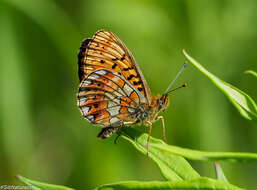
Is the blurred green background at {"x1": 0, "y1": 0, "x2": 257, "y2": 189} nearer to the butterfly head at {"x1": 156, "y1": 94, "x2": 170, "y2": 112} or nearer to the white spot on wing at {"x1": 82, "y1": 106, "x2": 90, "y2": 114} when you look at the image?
the butterfly head at {"x1": 156, "y1": 94, "x2": 170, "y2": 112}

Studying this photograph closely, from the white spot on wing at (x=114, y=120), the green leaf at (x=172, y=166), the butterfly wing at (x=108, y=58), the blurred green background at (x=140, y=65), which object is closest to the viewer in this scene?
the green leaf at (x=172, y=166)

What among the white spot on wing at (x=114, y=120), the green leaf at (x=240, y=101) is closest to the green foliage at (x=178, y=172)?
the green leaf at (x=240, y=101)

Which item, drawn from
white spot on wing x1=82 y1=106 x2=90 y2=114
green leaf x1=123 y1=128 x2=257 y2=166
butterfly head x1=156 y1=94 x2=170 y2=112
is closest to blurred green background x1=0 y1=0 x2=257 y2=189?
butterfly head x1=156 y1=94 x2=170 y2=112

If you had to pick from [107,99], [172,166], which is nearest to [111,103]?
[107,99]

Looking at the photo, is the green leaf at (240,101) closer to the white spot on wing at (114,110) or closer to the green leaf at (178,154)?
the green leaf at (178,154)

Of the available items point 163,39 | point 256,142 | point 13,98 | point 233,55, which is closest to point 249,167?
point 256,142

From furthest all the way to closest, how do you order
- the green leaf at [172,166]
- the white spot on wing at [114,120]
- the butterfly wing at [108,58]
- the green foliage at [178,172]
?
1. the butterfly wing at [108,58]
2. the white spot on wing at [114,120]
3. the green leaf at [172,166]
4. the green foliage at [178,172]

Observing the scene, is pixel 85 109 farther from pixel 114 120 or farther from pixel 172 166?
pixel 172 166
